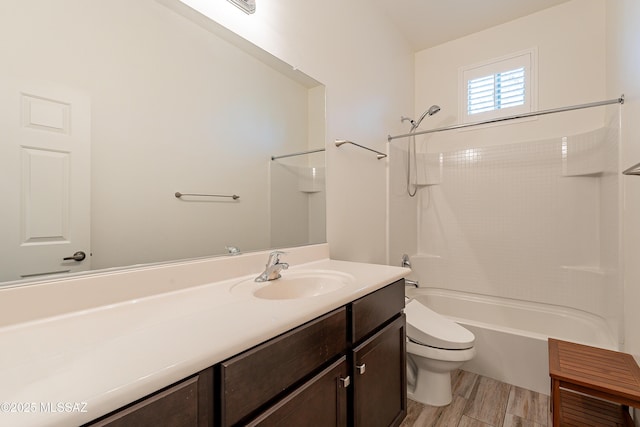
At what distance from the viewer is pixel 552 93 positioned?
7.79 feet

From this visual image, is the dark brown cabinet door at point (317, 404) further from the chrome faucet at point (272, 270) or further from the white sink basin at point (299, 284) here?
the chrome faucet at point (272, 270)

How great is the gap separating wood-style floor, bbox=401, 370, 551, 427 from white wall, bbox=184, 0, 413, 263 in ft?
3.15

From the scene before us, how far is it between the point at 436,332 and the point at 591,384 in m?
0.68

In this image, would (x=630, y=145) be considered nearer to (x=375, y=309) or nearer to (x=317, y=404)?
(x=375, y=309)

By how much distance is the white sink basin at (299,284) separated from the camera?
1133 millimetres

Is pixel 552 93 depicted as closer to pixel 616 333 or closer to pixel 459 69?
pixel 459 69

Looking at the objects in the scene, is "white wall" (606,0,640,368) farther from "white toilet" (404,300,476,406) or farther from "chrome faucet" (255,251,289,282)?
"chrome faucet" (255,251,289,282)

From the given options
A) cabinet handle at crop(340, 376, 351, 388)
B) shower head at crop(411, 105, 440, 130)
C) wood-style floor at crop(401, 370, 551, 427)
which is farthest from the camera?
shower head at crop(411, 105, 440, 130)

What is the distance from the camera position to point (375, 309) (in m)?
1.19

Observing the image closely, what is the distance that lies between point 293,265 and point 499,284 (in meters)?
1.99

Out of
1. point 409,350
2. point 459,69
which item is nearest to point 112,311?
point 409,350

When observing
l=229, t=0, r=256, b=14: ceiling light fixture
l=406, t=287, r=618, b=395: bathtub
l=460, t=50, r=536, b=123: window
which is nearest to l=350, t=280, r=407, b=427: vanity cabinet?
l=406, t=287, r=618, b=395: bathtub

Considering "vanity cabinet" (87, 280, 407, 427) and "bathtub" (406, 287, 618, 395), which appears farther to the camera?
"bathtub" (406, 287, 618, 395)

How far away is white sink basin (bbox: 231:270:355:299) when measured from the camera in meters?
1.13
